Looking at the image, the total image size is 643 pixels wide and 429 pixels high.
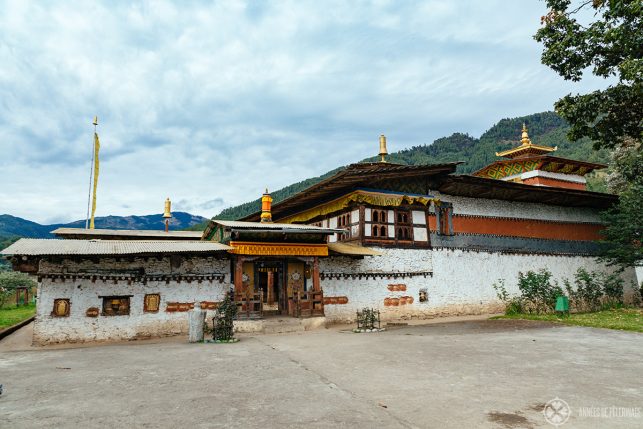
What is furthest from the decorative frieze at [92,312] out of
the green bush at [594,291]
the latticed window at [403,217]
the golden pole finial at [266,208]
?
the green bush at [594,291]

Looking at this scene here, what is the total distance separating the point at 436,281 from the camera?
1811 cm

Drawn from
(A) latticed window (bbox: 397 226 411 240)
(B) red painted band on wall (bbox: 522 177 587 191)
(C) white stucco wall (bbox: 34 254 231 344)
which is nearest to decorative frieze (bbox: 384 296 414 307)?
(A) latticed window (bbox: 397 226 411 240)

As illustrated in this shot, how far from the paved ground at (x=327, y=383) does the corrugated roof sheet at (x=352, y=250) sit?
530cm

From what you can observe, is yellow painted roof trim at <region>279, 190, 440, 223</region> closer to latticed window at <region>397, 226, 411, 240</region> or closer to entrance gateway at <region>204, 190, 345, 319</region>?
latticed window at <region>397, 226, 411, 240</region>

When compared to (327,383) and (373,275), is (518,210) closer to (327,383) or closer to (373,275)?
(373,275)

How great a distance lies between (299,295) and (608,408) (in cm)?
1068

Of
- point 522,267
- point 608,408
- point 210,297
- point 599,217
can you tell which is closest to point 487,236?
point 522,267

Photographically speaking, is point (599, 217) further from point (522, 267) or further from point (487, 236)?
point (487, 236)

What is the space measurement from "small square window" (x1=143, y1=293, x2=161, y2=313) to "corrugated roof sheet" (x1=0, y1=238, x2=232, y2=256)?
1.63 meters

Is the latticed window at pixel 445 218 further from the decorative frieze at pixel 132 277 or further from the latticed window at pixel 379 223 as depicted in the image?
the decorative frieze at pixel 132 277

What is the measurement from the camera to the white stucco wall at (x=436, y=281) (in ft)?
53.6

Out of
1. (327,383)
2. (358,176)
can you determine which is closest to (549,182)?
(358,176)

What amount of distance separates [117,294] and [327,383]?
9636 millimetres

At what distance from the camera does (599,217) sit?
75.8 feet
